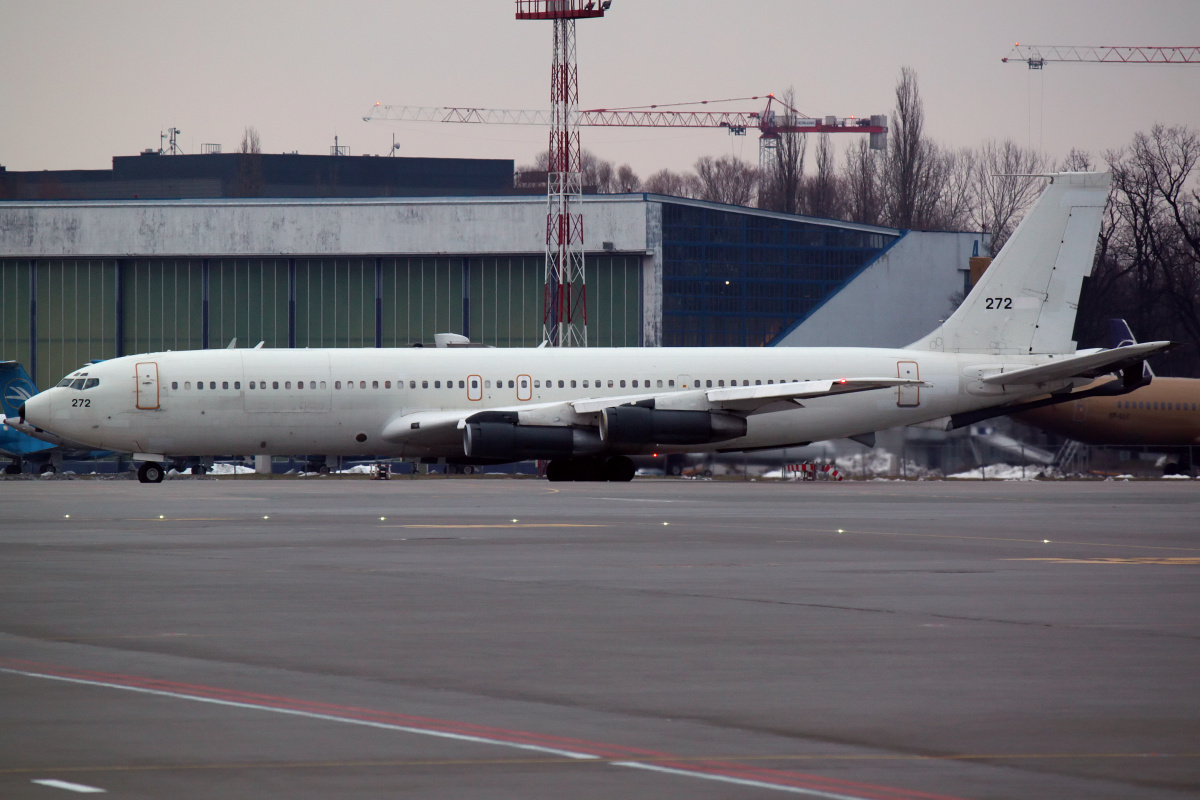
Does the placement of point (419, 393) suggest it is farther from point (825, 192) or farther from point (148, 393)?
point (825, 192)

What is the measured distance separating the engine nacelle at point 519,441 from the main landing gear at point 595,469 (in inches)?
69.5

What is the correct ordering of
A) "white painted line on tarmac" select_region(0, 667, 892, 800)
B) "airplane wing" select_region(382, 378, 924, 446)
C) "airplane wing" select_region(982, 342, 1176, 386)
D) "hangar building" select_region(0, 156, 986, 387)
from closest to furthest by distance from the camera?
"white painted line on tarmac" select_region(0, 667, 892, 800), "airplane wing" select_region(982, 342, 1176, 386), "airplane wing" select_region(382, 378, 924, 446), "hangar building" select_region(0, 156, 986, 387)

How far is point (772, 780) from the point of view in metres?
7.28

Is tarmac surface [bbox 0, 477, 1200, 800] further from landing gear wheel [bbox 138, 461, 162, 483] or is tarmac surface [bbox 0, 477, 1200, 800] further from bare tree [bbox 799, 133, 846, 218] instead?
bare tree [bbox 799, 133, 846, 218]

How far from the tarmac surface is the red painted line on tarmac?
25 millimetres

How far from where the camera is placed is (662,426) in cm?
4412

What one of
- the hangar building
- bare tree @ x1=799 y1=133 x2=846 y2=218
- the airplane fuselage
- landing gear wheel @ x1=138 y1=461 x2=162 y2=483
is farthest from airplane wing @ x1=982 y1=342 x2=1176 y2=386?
bare tree @ x1=799 y1=133 x2=846 y2=218

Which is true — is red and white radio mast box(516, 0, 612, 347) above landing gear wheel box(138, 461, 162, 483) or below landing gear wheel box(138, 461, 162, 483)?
above

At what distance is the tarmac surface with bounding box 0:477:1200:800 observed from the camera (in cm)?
746

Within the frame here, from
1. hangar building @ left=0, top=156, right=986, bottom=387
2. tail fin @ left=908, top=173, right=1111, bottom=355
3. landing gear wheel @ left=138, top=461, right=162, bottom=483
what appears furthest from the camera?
hangar building @ left=0, top=156, right=986, bottom=387

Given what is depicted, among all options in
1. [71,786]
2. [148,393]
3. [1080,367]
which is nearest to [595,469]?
[148,393]

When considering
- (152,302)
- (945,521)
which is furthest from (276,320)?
(945,521)

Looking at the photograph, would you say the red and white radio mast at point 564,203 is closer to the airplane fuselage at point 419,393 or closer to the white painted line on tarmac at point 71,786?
the airplane fuselage at point 419,393

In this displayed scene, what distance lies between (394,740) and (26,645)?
4747 millimetres
